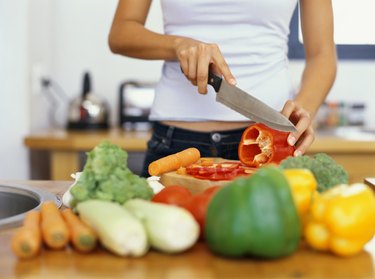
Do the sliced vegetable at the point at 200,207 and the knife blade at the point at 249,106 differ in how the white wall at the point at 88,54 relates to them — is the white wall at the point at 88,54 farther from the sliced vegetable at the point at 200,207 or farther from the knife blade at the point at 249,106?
the sliced vegetable at the point at 200,207

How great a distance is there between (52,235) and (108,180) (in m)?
0.12

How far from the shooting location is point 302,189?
844 mm

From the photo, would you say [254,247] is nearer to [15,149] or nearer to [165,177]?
[165,177]

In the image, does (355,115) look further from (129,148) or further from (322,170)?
(322,170)

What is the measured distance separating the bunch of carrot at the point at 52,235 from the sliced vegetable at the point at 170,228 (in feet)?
0.25

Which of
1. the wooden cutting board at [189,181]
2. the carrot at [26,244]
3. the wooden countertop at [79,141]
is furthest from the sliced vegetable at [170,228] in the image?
the wooden countertop at [79,141]

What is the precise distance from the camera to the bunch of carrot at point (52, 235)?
31.2 inches

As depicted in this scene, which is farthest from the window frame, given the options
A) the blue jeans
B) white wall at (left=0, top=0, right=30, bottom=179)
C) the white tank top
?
the blue jeans

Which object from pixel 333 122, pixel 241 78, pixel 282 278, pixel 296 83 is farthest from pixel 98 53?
pixel 282 278

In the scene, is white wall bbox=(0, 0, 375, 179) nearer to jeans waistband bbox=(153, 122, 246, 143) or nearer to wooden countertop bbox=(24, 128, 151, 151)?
wooden countertop bbox=(24, 128, 151, 151)

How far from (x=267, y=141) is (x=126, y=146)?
1179mm

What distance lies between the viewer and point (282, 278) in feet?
2.42

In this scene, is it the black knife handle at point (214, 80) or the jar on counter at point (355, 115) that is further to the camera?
the jar on counter at point (355, 115)

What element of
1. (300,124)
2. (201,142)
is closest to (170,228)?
(300,124)
